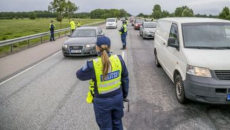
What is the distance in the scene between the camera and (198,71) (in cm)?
425

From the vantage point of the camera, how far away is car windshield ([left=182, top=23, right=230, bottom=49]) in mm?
5020

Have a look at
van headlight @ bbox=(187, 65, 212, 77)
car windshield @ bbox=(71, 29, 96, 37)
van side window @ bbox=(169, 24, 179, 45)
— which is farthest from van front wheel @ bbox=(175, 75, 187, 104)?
car windshield @ bbox=(71, 29, 96, 37)

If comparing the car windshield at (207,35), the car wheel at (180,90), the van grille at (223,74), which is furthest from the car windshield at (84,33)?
the van grille at (223,74)

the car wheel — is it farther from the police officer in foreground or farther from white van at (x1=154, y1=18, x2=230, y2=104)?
the police officer in foreground

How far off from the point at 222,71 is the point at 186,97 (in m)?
0.96

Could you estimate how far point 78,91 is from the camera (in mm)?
5879

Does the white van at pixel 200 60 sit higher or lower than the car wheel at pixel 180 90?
higher

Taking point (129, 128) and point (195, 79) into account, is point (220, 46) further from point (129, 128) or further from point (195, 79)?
point (129, 128)

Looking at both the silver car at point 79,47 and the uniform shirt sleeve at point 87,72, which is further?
the silver car at point 79,47

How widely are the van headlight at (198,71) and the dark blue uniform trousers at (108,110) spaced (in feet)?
7.01

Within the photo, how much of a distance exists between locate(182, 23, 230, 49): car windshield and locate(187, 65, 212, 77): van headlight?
0.86m

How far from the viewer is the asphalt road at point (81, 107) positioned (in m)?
4.04

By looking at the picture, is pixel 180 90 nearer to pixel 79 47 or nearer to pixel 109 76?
pixel 109 76

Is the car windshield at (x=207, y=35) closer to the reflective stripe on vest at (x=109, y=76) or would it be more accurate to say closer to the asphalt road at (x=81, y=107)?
the asphalt road at (x=81, y=107)
